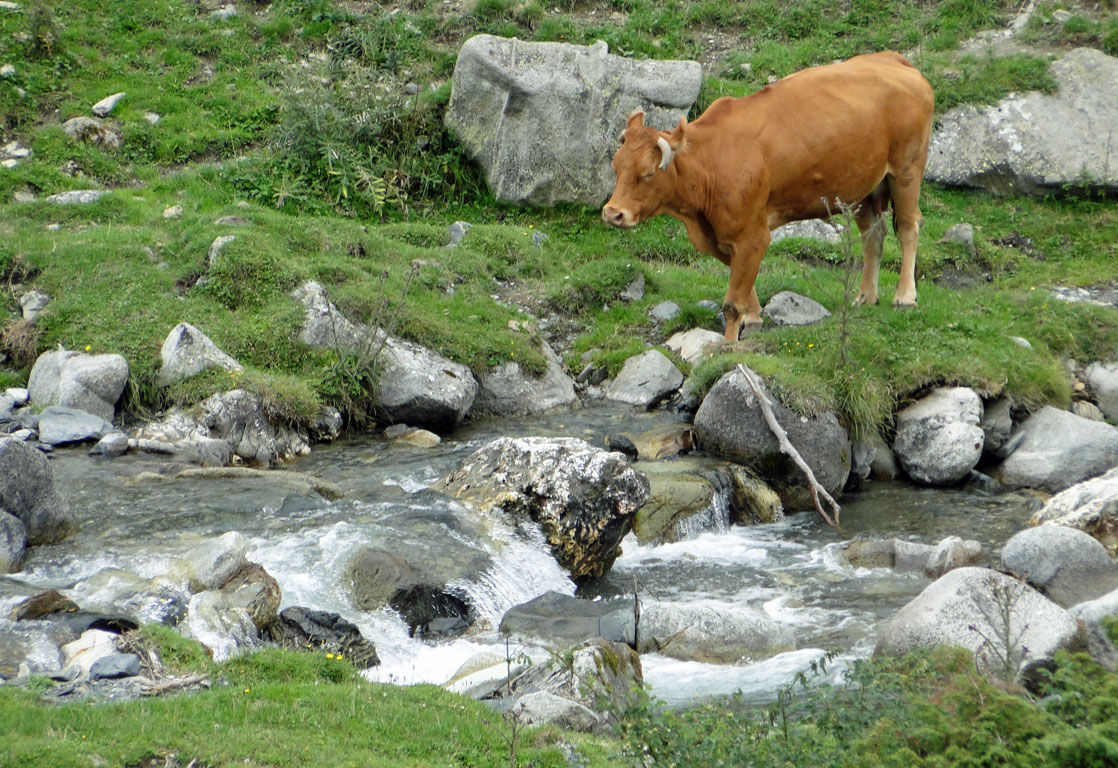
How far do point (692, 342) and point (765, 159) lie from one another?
2.78 m

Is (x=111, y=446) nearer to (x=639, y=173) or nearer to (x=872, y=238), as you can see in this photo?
(x=639, y=173)

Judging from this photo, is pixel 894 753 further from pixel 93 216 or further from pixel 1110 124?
pixel 1110 124

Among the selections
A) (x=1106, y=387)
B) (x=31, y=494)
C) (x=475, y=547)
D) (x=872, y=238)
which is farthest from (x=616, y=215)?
(x=31, y=494)

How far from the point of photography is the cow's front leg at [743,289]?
528 inches

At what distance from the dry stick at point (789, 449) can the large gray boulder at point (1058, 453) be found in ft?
7.35

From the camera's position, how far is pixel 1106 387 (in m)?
13.5

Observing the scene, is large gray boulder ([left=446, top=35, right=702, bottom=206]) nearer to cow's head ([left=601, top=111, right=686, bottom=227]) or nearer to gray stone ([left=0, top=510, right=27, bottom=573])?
cow's head ([left=601, top=111, right=686, bottom=227])

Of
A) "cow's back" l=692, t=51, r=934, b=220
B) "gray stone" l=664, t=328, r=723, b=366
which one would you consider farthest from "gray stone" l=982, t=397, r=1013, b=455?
"gray stone" l=664, t=328, r=723, b=366

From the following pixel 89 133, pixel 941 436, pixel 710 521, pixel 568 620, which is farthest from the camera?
pixel 89 133

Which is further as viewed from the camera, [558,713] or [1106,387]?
[1106,387]

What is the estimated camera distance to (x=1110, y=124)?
18969mm

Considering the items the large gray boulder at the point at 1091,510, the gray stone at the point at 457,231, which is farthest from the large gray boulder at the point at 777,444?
the gray stone at the point at 457,231

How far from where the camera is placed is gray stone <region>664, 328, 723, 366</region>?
47.3 feet

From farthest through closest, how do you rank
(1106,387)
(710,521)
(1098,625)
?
(1106,387) < (710,521) < (1098,625)
